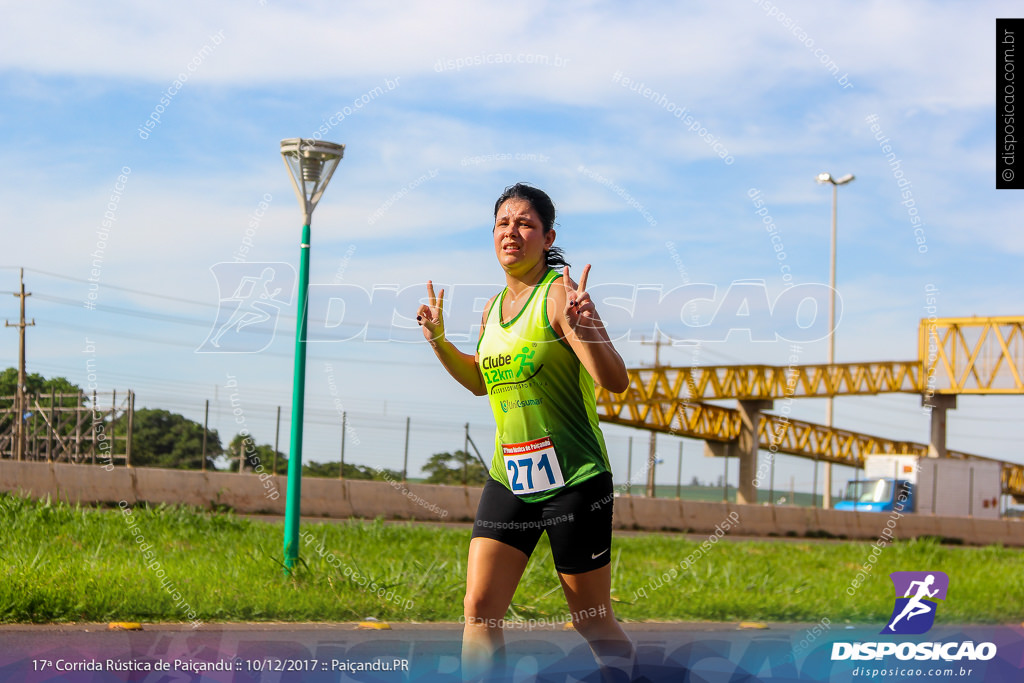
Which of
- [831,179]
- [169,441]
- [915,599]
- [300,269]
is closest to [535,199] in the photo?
[300,269]

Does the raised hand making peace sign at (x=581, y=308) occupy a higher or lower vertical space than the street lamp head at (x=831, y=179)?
lower

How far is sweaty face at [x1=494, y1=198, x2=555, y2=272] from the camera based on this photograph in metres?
4.58

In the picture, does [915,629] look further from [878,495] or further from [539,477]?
[878,495]

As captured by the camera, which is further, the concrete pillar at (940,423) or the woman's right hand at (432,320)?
the concrete pillar at (940,423)

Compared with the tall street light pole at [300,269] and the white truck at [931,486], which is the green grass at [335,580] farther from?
the white truck at [931,486]

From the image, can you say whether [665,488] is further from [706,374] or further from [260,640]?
[260,640]

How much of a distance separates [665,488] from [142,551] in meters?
18.1

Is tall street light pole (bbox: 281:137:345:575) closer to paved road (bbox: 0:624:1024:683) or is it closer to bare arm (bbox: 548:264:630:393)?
paved road (bbox: 0:624:1024:683)

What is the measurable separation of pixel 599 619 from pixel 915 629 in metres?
6.46

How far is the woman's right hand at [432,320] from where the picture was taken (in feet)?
16.1

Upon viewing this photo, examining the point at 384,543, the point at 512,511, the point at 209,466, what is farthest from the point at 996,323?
the point at 512,511

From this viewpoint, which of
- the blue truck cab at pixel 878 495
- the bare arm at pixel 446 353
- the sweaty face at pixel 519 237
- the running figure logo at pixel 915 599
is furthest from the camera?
the blue truck cab at pixel 878 495

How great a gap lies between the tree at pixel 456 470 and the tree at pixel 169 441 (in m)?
4.45

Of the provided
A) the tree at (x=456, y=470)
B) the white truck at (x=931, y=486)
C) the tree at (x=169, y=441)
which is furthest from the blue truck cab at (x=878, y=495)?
the tree at (x=169, y=441)
